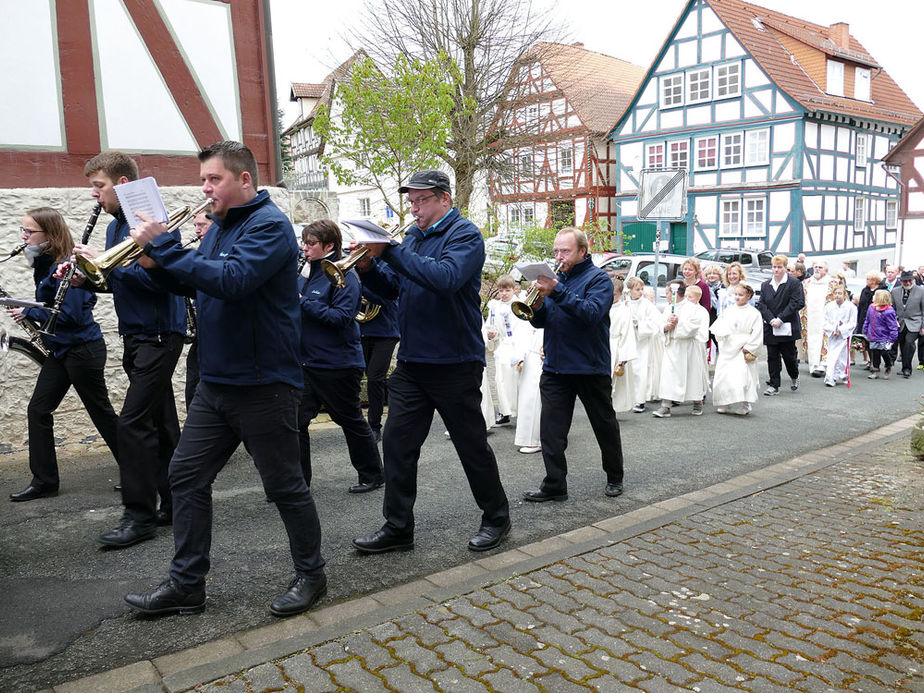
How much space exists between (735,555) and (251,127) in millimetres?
6704

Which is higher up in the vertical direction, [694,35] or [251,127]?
[694,35]

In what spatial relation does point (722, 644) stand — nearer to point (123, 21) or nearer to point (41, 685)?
point (41, 685)

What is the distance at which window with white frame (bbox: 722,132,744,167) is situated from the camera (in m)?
31.4

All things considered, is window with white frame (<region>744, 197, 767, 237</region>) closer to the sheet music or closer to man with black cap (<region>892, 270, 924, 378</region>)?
man with black cap (<region>892, 270, 924, 378</region>)

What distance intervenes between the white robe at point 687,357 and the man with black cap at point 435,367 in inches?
210

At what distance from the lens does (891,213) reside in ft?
119

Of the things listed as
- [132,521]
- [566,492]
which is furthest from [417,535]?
[132,521]

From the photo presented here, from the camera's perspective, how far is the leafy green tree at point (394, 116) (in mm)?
12297

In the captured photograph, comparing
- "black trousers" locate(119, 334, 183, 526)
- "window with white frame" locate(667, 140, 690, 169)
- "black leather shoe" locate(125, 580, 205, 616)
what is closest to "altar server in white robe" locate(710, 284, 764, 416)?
"black trousers" locate(119, 334, 183, 526)

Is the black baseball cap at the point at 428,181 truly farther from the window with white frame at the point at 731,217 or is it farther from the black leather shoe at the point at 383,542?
the window with white frame at the point at 731,217

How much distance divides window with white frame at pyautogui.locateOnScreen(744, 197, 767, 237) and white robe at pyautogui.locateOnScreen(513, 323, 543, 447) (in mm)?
26062

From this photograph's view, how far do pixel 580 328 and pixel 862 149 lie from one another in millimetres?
32376

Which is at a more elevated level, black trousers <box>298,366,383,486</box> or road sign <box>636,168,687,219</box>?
road sign <box>636,168,687,219</box>

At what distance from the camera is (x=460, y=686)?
324 centimetres
